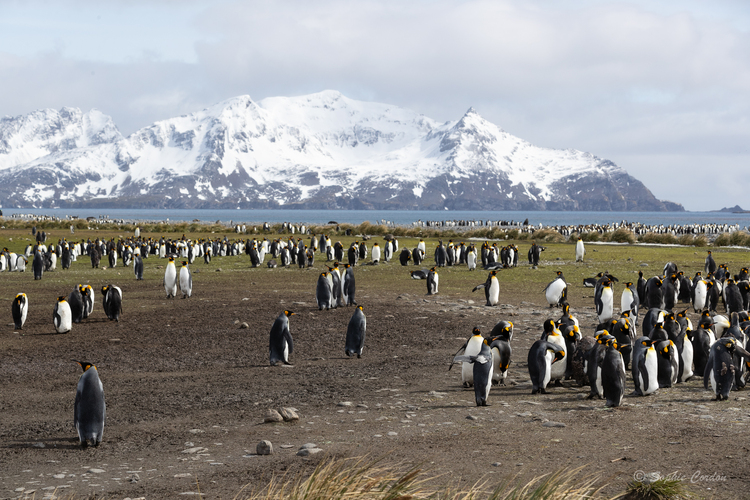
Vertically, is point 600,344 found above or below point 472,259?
above

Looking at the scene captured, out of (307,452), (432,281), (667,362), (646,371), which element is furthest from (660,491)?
(432,281)

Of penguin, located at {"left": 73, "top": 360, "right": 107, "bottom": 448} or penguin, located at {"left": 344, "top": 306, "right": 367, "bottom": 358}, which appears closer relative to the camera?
penguin, located at {"left": 73, "top": 360, "right": 107, "bottom": 448}

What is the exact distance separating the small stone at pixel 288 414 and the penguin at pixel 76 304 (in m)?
9.90

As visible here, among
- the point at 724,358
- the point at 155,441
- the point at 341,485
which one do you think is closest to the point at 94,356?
the point at 155,441

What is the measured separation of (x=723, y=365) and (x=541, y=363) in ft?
7.76

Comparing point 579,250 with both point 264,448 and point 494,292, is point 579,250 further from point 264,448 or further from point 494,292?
point 264,448

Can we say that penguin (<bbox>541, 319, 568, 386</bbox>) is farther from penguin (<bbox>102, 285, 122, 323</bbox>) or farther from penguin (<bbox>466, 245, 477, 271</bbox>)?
penguin (<bbox>466, 245, 477, 271</bbox>)

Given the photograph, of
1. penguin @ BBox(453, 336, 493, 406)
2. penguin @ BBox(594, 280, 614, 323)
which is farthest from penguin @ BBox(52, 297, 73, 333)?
penguin @ BBox(594, 280, 614, 323)

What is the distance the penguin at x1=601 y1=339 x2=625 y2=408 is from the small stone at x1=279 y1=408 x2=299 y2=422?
4.08m

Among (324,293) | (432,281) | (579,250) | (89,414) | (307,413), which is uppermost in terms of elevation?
(579,250)

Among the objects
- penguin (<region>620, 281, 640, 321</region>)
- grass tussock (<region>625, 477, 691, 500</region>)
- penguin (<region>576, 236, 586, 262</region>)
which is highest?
penguin (<region>576, 236, 586, 262</region>)

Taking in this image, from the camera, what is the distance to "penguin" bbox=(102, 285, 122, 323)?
15820 mm

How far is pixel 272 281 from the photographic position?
2567 cm

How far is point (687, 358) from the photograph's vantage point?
33.2 ft
